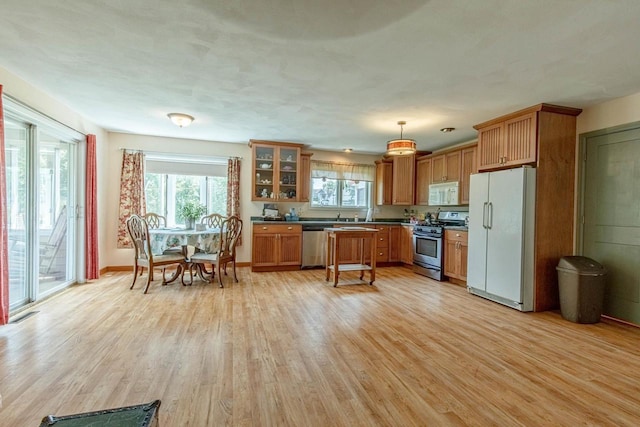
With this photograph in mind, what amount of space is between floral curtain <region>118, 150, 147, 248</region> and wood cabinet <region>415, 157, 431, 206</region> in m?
5.29

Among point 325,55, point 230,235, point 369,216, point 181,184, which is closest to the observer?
point 325,55

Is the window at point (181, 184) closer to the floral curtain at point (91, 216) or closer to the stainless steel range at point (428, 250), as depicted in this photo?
the floral curtain at point (91, 216)

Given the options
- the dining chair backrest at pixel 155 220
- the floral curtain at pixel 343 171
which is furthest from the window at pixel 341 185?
the dining chair backrest at pixel 155 220

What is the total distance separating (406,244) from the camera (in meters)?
6.14

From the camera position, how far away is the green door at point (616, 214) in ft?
10.4

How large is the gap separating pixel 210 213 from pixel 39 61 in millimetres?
3432

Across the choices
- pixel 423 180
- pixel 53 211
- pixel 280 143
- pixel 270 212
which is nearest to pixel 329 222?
pixel 270 212

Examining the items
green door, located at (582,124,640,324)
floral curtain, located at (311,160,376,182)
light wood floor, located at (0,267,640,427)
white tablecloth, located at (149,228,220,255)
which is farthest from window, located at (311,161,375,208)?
green door, located at (582,124,640,324)

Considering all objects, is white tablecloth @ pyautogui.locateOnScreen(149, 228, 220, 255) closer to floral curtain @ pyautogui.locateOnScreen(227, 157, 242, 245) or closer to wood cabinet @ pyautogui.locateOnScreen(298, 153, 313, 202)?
floral curtain @ pyautogui.locateOnScreen(227, 157, 242, 245)

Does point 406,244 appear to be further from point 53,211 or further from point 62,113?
point 62,113

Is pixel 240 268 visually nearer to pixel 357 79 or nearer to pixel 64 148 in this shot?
pixel 64 148

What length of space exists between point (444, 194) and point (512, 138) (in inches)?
72.1

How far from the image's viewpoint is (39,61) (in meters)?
2.67

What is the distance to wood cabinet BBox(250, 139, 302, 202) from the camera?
18.8 feet
